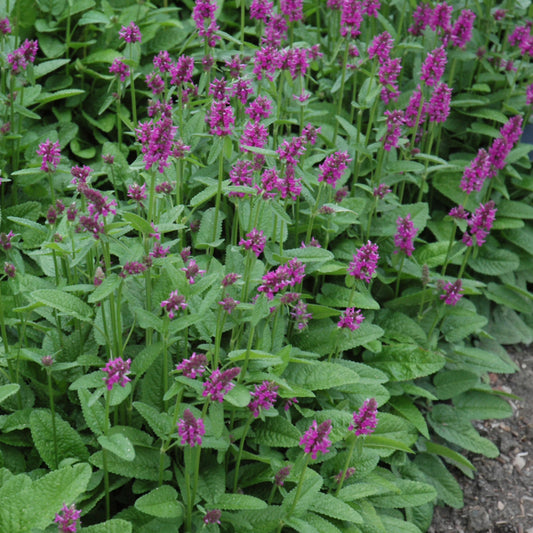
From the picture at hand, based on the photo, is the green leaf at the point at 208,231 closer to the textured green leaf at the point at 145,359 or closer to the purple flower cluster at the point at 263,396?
the textured green leaf at the point at 145,359

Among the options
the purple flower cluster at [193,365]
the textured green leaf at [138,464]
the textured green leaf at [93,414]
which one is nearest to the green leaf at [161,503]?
the textured green leaf at [138,464]

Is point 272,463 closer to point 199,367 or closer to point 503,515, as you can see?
point 199,367

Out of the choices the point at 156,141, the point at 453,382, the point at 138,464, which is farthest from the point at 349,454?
the point at 453,382

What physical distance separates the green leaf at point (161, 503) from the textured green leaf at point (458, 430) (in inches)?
71.9

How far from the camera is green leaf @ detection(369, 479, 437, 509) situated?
A: 339 cm

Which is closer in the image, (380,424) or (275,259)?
(275,259)

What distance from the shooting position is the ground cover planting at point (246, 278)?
8.91 ft

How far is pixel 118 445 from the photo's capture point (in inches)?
100

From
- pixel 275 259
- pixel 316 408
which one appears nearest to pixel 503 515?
pixel 316 408

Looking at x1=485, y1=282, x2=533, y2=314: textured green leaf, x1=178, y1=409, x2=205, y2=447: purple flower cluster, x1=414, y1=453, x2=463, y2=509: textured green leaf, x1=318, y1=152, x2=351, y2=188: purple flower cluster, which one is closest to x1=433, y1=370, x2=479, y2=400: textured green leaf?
x1=414, y1=453, x2=463, y2=509: textured green leaf

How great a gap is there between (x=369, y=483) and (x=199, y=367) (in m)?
1.29

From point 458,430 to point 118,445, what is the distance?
2220 mm

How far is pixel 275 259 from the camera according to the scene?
3322mm

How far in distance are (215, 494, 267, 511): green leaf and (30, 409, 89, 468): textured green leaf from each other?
1.96ft
